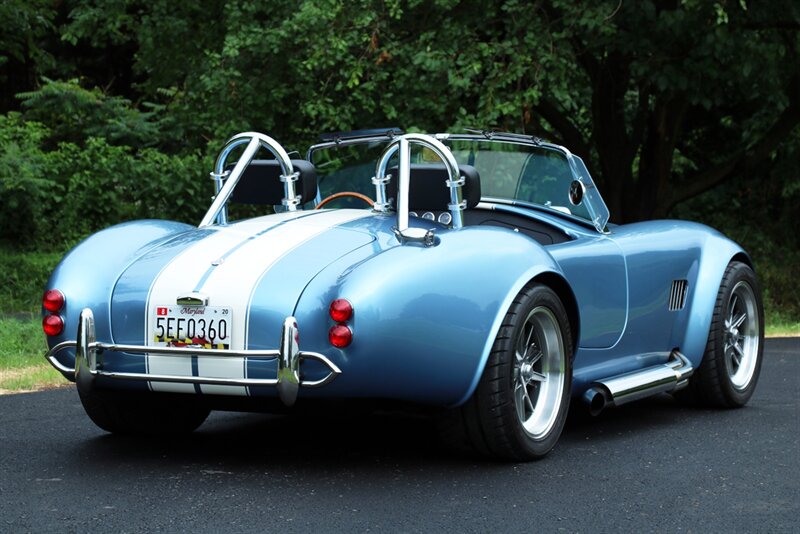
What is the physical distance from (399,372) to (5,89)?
24.3 meters

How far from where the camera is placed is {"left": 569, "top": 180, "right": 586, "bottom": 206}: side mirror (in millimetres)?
6602

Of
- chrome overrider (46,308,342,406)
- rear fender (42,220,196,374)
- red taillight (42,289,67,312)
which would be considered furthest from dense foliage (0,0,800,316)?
chrome overrider (46,308,342,406)

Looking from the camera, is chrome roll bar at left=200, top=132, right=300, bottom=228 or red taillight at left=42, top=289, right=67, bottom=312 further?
chrome roll bar at left=200, top=132, right=300, bottom=228

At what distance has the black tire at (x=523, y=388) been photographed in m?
5.05

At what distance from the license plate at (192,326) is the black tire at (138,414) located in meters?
0.65

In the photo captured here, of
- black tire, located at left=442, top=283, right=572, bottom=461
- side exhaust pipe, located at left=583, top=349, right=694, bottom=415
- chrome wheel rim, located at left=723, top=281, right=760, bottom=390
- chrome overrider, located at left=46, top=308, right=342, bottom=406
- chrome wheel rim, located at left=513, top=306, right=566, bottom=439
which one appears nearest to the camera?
chrome overrider, located at left=46, top=308, right=342, bottom=406

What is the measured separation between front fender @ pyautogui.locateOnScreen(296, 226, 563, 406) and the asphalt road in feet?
1.34

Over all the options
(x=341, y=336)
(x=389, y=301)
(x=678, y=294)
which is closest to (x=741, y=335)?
(x=678, y=294)

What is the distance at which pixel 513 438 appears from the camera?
517 centimetres

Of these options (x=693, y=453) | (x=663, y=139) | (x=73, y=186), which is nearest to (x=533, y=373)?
(x=693, y=453)

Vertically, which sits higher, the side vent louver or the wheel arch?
the wheel arch

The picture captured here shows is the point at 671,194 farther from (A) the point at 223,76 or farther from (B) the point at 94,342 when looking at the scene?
(B) the point at 94,342

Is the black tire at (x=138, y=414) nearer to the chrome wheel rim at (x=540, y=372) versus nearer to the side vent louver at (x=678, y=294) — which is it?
the chrome wheel rim at (x=540, y=372)

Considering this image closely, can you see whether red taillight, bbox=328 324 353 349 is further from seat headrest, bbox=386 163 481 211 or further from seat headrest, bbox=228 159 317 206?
seat headrest, bbox=228 159 317 206
